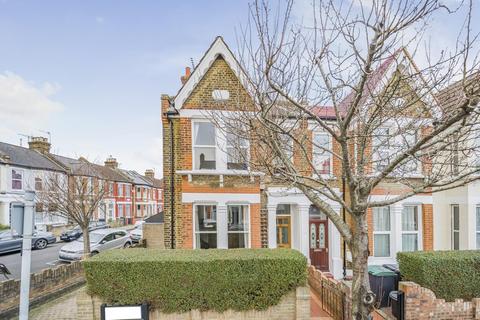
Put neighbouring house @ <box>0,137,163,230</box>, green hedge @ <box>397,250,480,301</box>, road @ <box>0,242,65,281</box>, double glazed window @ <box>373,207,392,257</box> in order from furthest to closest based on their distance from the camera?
neighbouring house @ <box>0,137,163,230</box> → road @ <box>0,242,65,281</box> → double glazed window @ <box>373,207,392,257</box> → green hedge @ <box>397,250,480,301</box>

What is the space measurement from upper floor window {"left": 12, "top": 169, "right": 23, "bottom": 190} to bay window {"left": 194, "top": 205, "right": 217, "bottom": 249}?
1016 inches

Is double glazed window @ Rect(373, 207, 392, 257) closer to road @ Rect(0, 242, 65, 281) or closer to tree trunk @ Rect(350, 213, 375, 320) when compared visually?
tree trunk @ Rect(350, 213, 375, 320)

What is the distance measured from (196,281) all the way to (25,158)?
98.9ft

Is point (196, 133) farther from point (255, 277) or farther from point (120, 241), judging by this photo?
point (120, 241)

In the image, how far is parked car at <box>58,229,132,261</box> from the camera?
15.6 metres

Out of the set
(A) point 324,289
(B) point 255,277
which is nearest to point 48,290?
(B) point 255,277

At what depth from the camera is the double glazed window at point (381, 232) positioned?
11.0 metres

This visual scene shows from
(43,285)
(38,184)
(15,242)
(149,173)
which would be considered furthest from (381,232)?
(149,173)

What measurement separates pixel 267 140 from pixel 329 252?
24.6 feet

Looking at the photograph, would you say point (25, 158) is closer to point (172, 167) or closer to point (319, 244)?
point (172, 167)

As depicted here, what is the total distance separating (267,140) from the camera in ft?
17.8

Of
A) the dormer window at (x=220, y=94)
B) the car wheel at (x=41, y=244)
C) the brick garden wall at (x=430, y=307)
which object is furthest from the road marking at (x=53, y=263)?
the brick garden wall at (x=430, y=307)

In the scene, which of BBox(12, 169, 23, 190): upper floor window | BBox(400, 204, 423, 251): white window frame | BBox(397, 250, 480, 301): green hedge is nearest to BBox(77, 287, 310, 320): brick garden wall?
BBox(397, 250, 480, 301): green hedge

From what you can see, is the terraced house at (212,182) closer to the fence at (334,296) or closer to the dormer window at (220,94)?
the dormer window at (220,94)
